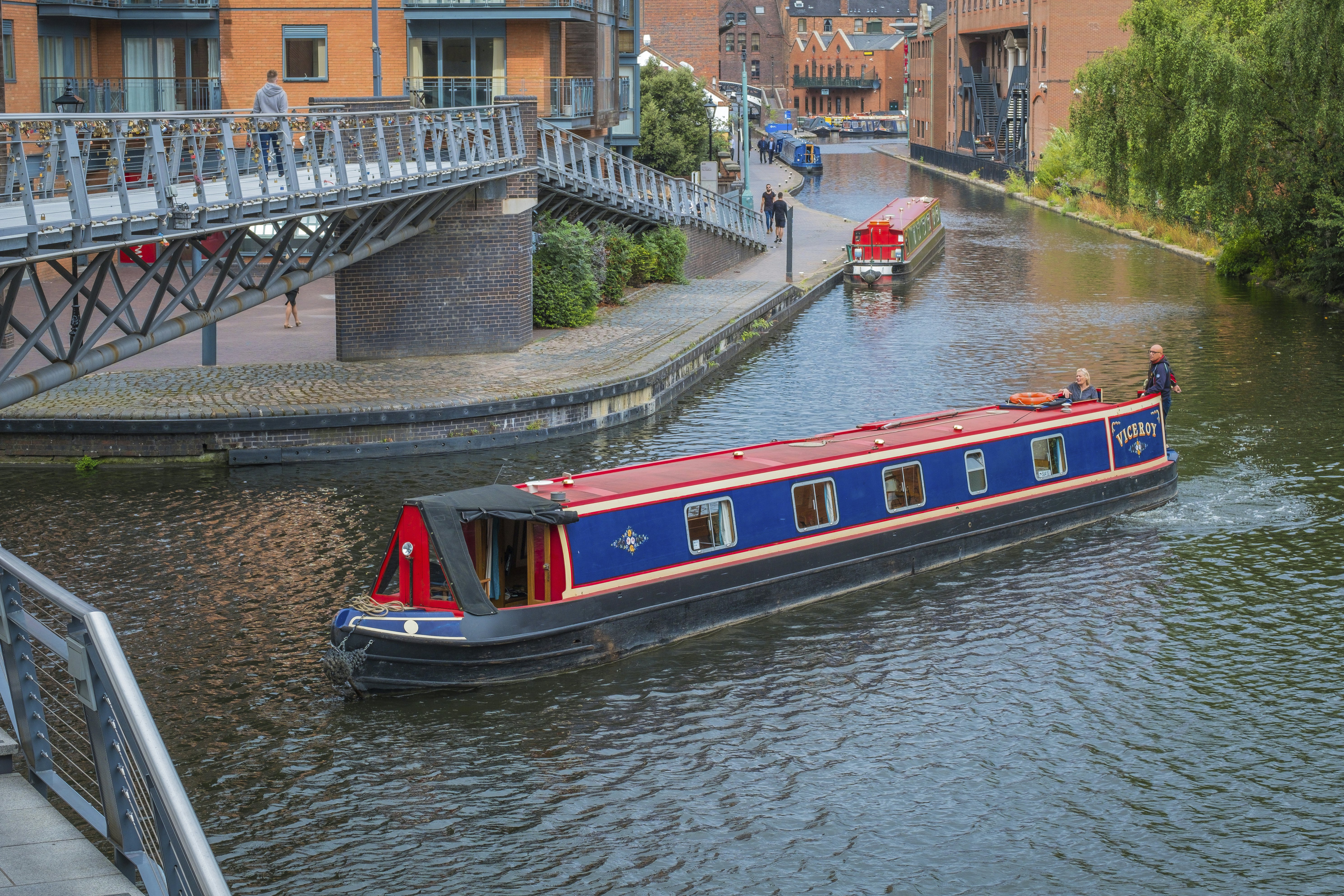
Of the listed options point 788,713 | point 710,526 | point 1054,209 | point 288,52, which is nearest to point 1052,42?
point 1054,209

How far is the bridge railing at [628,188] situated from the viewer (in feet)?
95.8

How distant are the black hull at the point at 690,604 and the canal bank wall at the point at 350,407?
23.8 feet

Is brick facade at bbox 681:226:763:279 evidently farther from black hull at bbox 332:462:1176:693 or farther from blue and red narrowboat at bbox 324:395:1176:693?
black hull at bbox 332:462:1176:693

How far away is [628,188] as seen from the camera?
3525 centimetres

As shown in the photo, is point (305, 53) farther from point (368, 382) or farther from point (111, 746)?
point (111, 746)

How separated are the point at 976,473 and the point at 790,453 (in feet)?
7.86

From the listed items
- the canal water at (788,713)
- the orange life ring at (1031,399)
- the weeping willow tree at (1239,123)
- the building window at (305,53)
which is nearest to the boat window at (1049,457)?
the canal water at (788,713)

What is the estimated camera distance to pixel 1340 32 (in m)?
31.7

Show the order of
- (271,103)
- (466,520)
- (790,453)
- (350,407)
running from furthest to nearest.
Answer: (271,103)
(350,407)
(790,453)
(466,520)

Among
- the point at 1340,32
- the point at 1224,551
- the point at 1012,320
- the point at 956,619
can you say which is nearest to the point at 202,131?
the point at 956,619

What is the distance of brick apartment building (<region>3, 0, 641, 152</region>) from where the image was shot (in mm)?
34500

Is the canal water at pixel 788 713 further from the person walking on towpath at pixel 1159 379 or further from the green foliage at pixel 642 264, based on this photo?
the green foliage at pixel 642 264

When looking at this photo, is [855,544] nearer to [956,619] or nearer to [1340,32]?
[956,619]

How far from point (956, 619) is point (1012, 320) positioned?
19.5 metres
